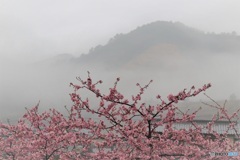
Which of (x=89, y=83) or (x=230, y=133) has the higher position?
(x=230, y=133)

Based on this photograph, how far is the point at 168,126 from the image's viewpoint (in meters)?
9.21

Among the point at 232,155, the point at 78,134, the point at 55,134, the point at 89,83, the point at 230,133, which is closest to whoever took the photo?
the point at 89,83

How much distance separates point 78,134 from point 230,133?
17708 millimetres

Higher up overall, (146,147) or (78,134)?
(78,134)

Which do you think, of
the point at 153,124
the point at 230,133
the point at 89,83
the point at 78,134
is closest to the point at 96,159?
the point at 78,134

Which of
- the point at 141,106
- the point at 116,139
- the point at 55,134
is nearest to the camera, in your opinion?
the point at 141,106

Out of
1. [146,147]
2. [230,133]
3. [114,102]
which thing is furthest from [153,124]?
[230,133]

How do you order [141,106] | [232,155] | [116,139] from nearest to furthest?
[141,106] < [116,139] < [232,155]

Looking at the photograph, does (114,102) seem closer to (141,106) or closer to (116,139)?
(141,106)

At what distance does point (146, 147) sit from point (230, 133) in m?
17.5

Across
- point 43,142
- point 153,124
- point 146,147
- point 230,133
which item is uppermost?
point 230,133

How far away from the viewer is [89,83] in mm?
7367

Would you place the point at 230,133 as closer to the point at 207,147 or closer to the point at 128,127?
the point at 207,147

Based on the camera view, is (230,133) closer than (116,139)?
No
